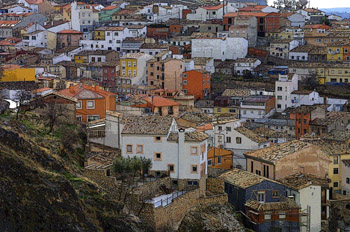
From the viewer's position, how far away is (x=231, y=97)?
164ft

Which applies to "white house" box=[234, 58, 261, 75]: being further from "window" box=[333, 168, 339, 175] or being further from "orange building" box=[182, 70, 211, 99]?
"window" box=[333, 168, 339, 175]

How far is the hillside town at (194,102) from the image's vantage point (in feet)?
89.2

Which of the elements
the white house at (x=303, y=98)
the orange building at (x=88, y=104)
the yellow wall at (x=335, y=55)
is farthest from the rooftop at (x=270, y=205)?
the yellow wall at (x=335, y=55)

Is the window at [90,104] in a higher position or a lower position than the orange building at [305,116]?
higher

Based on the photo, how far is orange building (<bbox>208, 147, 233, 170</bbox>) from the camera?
31422 millimetres

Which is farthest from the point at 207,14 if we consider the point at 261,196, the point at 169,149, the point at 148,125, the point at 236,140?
the point at 169,149

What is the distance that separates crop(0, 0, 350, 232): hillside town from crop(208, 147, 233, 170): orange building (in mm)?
61

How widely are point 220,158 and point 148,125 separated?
15.7ft

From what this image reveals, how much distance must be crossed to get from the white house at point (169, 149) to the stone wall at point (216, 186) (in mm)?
360

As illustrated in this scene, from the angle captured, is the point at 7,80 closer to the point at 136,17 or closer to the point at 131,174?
the point at 131,174

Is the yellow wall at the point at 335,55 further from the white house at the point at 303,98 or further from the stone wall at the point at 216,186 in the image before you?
the stone wall at the point at 216,186

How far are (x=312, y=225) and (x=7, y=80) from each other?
693 inches

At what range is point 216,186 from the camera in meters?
28.0

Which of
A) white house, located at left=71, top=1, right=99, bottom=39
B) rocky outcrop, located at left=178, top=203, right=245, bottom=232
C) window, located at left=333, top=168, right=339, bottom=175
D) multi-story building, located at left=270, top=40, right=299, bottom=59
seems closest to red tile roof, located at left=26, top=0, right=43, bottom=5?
white house, located at left=71, top=1, right=99, bottom=39
